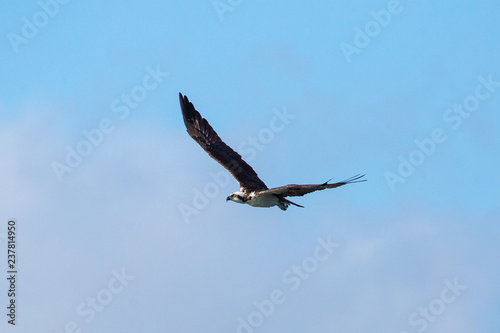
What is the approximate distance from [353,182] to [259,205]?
26.9ft

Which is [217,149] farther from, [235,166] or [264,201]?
[264,201]

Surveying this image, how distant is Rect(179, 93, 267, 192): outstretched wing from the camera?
34.8m

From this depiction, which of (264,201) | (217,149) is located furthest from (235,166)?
(264,201)

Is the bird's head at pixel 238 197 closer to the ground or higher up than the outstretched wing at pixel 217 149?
closer to the ground

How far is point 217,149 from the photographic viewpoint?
120ft

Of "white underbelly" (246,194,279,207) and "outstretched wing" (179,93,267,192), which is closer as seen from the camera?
"white underbelly" (246,194,279,207)

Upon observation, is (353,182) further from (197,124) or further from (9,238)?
(9,238)

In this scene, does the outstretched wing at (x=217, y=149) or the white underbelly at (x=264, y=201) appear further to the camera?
the outstretched wing at (x=217, y=149)

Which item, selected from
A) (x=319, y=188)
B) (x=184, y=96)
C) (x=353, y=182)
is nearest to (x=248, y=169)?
(x=184, y=96)

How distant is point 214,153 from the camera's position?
119 ft

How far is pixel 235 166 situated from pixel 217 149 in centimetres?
135

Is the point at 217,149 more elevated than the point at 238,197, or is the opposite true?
the point at 217,149

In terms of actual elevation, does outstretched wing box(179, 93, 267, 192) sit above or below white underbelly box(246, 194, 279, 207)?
above

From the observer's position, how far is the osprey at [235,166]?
3161 centimetres
